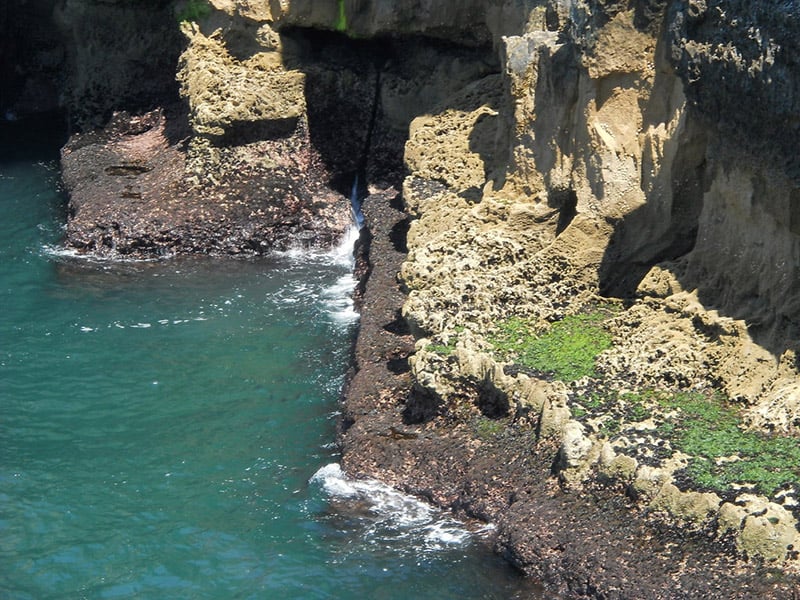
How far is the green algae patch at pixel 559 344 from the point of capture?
16.7 meters

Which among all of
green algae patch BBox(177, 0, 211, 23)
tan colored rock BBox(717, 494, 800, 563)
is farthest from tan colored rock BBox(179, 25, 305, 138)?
tan colored rock BBox(717, 494, 800, 563)

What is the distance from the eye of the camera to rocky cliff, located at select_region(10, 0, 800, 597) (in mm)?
14695

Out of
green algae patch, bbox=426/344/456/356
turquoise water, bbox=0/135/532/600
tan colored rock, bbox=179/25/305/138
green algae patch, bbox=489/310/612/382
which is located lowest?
turquoise water, bbox=0/135/532/600

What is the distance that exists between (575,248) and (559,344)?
171 centimetres

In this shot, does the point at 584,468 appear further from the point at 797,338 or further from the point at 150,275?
the point at 150,275

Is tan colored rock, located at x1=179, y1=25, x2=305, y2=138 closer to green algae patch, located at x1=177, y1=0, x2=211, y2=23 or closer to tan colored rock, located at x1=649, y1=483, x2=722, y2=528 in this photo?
green algae patch, located at x1=177, y1=0, x2=211, y2=23

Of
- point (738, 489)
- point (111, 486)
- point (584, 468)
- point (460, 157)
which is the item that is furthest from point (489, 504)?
point (460, 157)

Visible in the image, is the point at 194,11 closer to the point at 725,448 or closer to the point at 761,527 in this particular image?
the point at 725,448

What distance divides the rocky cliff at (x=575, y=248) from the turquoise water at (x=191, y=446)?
2.50ft

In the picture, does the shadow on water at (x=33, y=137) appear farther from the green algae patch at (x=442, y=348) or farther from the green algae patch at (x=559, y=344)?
the green algae patch at (x=559, y=344)

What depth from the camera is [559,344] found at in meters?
17.3

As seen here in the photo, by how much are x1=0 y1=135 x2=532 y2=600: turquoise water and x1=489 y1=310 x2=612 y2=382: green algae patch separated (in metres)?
2.28

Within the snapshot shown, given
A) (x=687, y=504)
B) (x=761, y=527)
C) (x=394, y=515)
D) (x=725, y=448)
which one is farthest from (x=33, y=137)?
(x=761, y=527)

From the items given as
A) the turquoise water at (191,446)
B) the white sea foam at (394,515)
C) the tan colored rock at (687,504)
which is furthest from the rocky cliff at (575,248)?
the turquoise water at (191,446)
